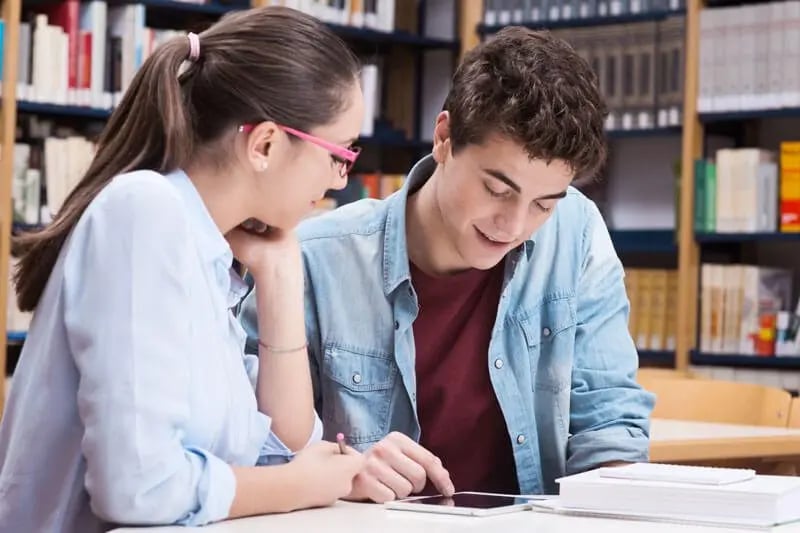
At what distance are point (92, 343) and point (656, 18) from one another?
408 centimetres

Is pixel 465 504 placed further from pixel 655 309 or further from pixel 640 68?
pixel 640 68

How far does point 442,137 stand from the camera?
1980 millimetres

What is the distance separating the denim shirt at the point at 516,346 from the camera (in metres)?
2.00

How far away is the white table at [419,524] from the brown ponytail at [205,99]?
14.6 inches

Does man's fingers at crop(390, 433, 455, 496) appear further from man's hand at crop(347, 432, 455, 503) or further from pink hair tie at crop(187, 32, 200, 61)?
pink hair tie at crop(187, 32, 200, 61)

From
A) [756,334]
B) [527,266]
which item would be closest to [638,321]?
[756,334]

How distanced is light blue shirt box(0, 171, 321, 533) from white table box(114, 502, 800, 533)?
0.05 metres

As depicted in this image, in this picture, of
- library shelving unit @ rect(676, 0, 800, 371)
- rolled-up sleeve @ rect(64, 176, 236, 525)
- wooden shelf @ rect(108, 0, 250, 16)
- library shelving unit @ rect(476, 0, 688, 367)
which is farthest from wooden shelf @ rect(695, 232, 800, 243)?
rolled-up sleeve @ rect(64, 176, 236, 525)

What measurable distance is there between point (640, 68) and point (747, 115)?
47cm

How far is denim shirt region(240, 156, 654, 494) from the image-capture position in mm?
1995

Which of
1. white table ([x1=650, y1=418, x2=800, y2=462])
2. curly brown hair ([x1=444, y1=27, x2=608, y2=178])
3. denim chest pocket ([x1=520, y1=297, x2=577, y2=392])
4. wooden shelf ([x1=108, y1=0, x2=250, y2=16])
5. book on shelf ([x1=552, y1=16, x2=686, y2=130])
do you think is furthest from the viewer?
book on shelf ([x1=552, y1=16, x2=686, y2=130])

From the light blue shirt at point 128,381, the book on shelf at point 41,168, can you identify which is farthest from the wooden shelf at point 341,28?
the light blue shirt at point 128,381

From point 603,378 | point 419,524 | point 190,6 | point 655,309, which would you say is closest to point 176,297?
point 419,524

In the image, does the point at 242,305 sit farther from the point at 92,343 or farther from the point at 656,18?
the point at 656,18
